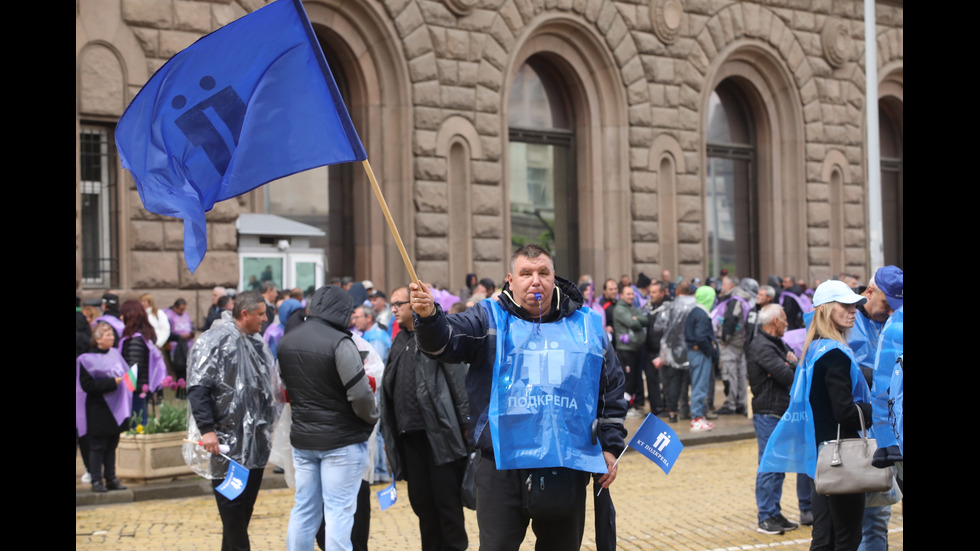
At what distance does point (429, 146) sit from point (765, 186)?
32.2 feet

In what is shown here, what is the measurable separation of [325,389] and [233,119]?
1868 millimetres

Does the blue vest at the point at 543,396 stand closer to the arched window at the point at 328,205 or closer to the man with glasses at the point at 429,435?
the man with glasses at the point at 429,435

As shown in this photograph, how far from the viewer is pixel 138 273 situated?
56.5ft

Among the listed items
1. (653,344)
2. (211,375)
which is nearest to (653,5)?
(653,344)

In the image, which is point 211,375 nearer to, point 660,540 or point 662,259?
point 660,540

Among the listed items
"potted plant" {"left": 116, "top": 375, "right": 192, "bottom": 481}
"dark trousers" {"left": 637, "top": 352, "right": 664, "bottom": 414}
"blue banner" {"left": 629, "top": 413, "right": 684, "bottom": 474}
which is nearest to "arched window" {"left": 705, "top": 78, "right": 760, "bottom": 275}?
"dark trousers" {"left": 637, "top": 352, "right": 664, "bottom": 414}

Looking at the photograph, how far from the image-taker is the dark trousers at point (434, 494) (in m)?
7.16

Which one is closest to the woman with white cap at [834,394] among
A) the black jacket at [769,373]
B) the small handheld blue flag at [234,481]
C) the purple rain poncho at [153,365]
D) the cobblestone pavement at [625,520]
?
the cobblestone pavement at [625,520]

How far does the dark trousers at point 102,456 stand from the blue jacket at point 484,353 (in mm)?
6150

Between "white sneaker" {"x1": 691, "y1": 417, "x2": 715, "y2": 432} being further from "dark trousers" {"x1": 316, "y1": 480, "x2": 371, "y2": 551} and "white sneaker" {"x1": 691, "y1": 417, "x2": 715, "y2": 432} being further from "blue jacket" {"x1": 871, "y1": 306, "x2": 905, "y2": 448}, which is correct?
"blue jacket" {"x1": 871, "y1": 306, "x2": 905, "y2": 448}

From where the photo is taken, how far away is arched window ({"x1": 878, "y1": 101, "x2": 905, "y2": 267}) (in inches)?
1179

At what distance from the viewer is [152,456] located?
35.7 feet

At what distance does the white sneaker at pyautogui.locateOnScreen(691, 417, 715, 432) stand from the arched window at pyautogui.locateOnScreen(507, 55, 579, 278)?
918 centimetres

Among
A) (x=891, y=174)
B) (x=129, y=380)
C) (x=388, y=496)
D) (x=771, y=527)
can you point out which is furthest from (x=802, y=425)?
(x=891, y=174)
